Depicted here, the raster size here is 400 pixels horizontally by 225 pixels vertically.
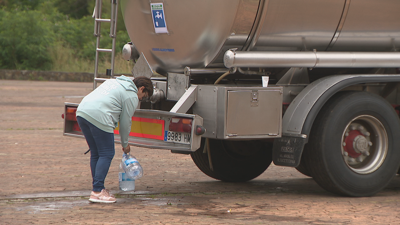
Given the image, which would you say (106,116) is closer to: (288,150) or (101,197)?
(101,197)

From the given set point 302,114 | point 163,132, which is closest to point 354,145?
point 302,114

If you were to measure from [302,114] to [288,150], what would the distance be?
0.36 metres

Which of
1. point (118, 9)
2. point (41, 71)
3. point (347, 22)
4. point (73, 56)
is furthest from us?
point (73, 56)

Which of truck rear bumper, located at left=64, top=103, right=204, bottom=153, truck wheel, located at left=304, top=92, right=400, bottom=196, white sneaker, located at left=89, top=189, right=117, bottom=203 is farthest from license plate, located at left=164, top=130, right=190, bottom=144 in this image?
truck wheel, located at left=304, top=92, right=400, bottom=196

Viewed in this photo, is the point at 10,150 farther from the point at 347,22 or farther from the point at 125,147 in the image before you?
the point at 347,22

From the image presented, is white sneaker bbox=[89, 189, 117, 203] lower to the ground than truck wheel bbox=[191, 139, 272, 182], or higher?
lower

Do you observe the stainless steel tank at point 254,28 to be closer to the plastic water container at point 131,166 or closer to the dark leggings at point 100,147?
the plastic water container at point 131,166

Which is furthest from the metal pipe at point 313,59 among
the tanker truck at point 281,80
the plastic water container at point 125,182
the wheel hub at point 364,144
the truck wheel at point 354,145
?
the plastic water container at point 125,182

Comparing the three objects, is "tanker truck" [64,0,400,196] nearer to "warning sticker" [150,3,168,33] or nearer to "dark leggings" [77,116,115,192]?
"warning sticker" [150,3,168,33]

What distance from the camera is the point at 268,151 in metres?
7.35

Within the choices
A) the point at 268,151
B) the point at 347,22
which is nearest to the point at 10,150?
the point at 268,151

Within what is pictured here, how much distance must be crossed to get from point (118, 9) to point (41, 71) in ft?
70.8

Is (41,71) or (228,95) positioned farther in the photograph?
(41,71)

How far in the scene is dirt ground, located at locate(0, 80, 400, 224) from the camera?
5281 millimetres
